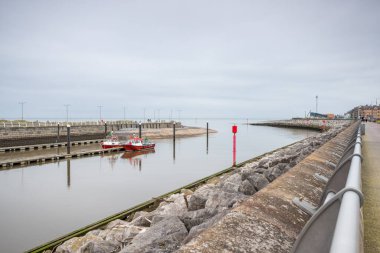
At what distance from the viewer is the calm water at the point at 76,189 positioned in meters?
10.9

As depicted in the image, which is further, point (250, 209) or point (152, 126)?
point (152, 126)

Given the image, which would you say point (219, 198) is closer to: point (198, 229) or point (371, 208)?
point (198, 229)

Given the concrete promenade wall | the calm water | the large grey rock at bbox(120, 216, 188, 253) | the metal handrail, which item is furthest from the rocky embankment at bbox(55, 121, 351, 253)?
the concrete promenade wall

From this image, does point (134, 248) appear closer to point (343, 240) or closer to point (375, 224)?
point (375, 224)

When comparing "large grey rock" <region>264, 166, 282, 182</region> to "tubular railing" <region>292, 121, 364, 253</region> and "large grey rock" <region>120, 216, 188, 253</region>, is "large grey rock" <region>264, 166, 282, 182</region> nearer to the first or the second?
"large grey rock" <region>120, 216, 188, 253</region>

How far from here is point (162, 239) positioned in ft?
11.7

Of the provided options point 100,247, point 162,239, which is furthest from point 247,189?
point 100,247

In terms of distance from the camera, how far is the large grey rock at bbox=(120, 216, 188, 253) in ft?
10.9

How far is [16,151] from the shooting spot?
109ft

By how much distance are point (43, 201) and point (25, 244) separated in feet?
17.7

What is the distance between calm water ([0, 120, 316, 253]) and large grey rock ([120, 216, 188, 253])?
7.67 m

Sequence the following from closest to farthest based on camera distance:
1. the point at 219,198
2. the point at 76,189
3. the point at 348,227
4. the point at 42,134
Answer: the point at 348,227 → the point at 219,198 → the point at 76,189 → the point at 42,134

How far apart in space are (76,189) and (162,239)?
592 inches

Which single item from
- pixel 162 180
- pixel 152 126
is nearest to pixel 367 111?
pixel 152 126
